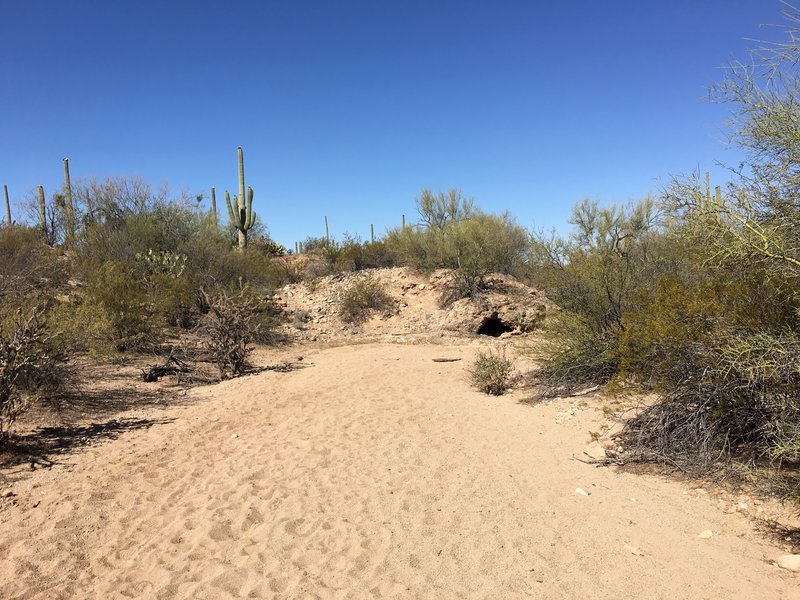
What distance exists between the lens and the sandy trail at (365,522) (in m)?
3.55

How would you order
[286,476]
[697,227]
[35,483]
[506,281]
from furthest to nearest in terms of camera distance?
[506,281] < [286,476] < [35,483] < [697,227]

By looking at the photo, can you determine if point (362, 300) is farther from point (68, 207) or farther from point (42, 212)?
point (42, 212)

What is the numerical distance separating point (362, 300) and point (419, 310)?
7.07 feet

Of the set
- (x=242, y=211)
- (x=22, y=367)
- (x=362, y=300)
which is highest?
(x=242, y=211)

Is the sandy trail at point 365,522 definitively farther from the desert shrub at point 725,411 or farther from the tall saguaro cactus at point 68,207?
the tall saguaro cactus at point 68,207

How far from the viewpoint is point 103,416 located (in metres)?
7.55

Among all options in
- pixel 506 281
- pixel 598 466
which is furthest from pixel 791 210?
pixel 506 281

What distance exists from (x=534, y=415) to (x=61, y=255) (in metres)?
17.1

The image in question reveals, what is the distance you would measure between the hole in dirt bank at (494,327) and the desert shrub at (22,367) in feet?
43.0

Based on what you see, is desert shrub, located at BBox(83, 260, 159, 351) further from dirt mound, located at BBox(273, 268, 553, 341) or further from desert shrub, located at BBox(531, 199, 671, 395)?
desert shrub, located at BBox(531, 199, 671, 395)

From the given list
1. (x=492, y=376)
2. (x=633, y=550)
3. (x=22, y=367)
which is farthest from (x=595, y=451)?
(x=22, y=367)

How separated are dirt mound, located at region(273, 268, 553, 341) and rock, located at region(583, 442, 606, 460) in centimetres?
1040

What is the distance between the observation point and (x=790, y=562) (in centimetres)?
353

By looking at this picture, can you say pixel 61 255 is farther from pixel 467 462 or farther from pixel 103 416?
pixel 467 462
